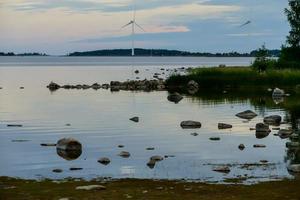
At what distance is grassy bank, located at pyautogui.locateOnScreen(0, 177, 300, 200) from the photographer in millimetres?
19453

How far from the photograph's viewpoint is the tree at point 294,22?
11344 cm

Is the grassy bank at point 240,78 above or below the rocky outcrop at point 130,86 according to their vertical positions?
above

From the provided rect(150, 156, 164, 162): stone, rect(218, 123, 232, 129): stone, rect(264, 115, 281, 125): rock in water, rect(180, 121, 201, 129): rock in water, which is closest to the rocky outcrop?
rect(264, 115, 281, 125): rock in water

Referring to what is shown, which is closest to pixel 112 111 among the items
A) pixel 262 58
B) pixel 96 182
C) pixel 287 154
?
pixel 287 154

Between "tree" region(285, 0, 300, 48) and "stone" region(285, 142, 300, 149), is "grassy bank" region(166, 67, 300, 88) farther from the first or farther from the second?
"stone" region(285, 142, 300, 149)

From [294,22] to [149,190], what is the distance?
101328 mm

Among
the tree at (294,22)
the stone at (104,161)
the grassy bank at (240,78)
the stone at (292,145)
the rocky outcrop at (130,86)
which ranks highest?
the tree at (294,22)

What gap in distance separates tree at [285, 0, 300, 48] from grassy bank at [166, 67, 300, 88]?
657 inches

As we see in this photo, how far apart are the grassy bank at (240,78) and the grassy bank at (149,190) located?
7423 centimetres

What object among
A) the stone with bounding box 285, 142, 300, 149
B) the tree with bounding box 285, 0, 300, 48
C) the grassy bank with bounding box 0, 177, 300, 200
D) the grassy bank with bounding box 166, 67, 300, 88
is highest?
the tree with bounding box 285, 0, 300, 48

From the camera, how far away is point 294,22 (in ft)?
383

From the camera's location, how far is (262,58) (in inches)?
4070

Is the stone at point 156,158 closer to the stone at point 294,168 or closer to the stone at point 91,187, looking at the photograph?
the stone at point 294,168

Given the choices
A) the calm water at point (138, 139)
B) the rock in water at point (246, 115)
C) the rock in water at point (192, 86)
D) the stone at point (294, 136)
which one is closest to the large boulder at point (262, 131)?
the calm water at point (138, 139)
